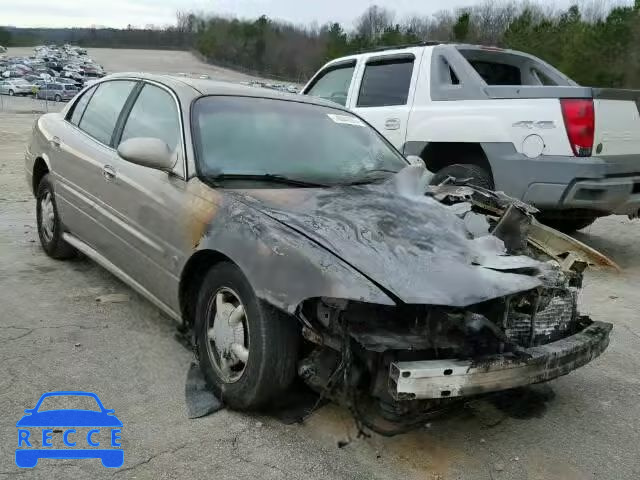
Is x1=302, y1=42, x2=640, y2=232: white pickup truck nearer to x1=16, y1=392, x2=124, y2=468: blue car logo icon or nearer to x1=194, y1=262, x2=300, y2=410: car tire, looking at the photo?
x1=194, y1=262, x2=300, y2=410: car tire

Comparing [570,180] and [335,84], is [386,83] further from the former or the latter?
[570,180]

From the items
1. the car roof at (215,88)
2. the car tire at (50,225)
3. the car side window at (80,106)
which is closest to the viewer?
the car roof at (215,88)

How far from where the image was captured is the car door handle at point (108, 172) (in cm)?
394

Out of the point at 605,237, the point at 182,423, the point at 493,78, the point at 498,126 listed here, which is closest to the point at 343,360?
the point at 182,423

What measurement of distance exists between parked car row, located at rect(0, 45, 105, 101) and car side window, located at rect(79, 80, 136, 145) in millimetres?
34291

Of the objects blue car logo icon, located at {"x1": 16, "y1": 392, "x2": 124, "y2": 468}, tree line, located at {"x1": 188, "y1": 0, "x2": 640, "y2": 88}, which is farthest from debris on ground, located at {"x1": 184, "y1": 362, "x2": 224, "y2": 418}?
tree line, located at {"x1": 188, "y1": 0, "x2": 640, "y2": 88}

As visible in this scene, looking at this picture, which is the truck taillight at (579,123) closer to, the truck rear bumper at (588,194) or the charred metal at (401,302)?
the truck rear bumper at (588,194)

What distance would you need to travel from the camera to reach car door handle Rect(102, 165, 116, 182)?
3944 mm

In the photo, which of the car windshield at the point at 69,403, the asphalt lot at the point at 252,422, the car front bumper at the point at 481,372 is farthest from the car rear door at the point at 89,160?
the car front bumper at the point at 481,372

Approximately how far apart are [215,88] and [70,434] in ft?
7.30

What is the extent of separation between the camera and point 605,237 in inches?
287

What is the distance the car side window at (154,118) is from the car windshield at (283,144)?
0.56 feet

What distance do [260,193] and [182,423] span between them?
47.0 inches

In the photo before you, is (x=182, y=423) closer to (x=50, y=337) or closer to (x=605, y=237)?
(x=50, y=337)
